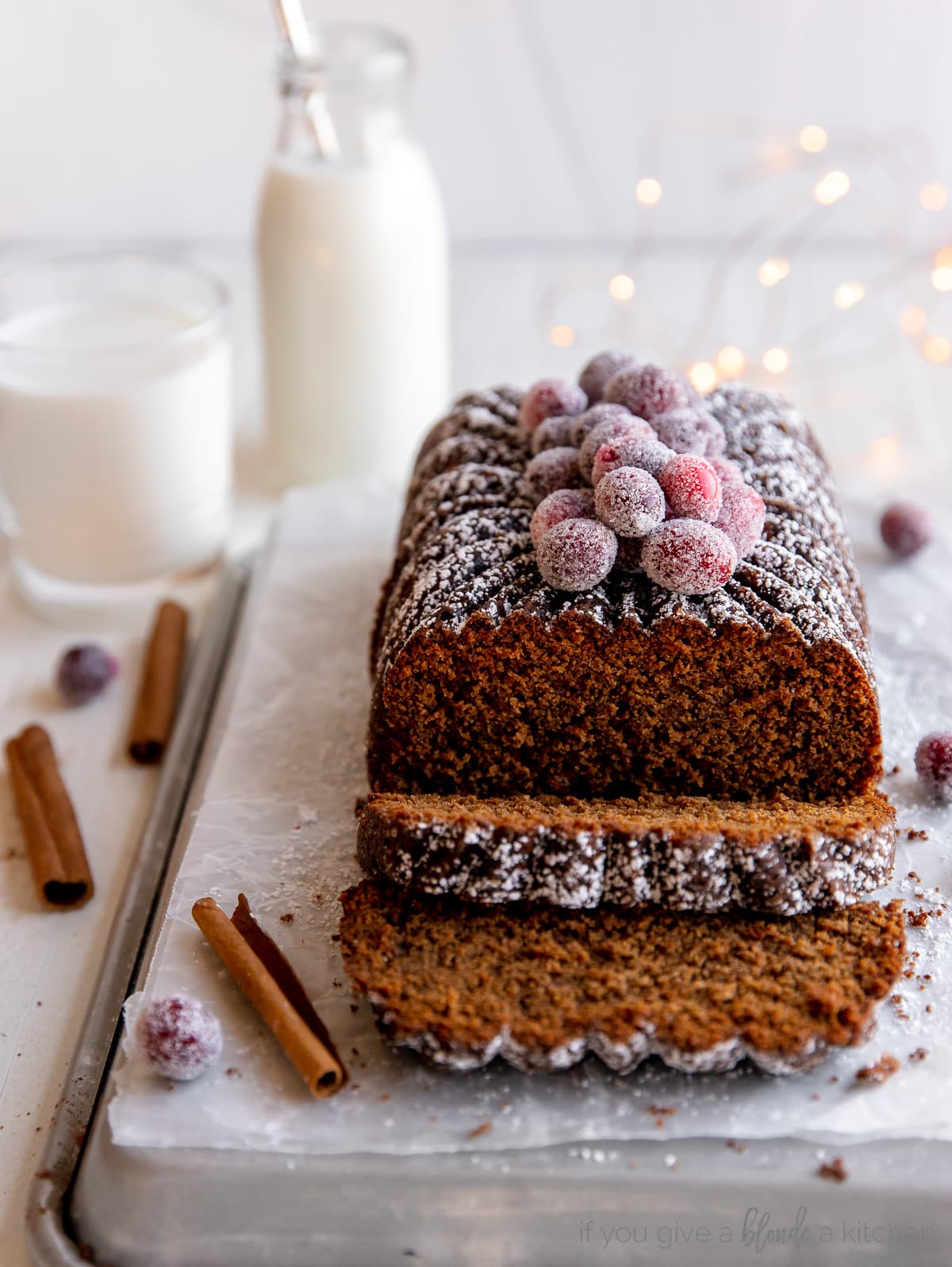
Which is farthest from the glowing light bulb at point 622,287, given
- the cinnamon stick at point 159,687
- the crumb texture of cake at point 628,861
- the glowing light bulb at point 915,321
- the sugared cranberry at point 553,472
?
the crumb texture of cake at point 628,861

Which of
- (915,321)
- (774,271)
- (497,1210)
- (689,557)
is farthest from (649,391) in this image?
(915,321)

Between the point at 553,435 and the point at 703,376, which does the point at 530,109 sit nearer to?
the point at 703,376

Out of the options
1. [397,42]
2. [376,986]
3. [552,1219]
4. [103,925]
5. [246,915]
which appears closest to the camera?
[552,1219]

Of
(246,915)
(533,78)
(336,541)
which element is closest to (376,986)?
(246,915)

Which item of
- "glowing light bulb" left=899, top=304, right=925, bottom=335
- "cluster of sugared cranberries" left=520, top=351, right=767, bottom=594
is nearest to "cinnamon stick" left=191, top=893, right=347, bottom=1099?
"cluster of sugared cranberries" left=520, top=351, right=767, bottom=594

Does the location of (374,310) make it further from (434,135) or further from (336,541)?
(434,135)

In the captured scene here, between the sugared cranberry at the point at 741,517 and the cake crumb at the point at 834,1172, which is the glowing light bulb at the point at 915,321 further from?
the cake crumb at the point at 834,1172
